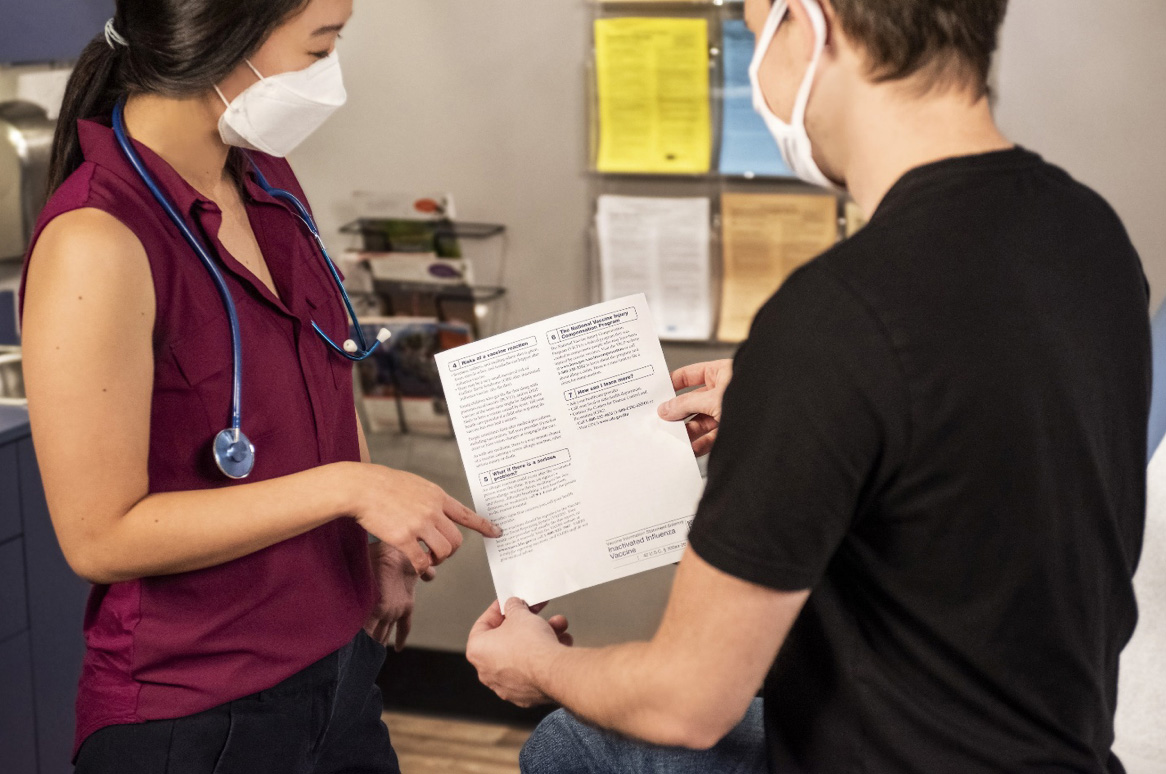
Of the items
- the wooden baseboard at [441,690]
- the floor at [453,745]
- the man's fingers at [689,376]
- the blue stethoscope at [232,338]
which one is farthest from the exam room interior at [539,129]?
the blue stethoscope at [232,338]

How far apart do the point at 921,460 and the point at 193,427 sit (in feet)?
2.45

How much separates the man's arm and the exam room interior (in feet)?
5.66

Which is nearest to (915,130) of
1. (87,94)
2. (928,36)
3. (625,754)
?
(928,36)

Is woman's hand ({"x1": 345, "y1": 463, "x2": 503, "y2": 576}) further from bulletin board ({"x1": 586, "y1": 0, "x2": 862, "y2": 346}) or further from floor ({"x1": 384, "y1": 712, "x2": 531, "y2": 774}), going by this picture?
floor ({"x1": 384, "y1": 712, "x2": 531, "y2": 774})

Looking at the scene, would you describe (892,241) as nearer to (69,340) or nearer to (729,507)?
(729,507)

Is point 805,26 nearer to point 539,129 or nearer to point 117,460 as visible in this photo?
point 117,460

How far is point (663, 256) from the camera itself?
8.45ft

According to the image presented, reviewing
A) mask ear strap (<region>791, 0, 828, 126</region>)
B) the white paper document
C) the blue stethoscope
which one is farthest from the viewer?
the white paper document

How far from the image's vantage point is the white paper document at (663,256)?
8.37 feet

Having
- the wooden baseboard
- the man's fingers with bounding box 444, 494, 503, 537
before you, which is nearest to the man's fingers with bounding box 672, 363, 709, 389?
the man's fingers with bounding box 444, 494, 503, 537

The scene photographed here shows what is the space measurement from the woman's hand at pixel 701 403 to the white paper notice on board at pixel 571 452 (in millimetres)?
21

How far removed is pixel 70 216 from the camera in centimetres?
106

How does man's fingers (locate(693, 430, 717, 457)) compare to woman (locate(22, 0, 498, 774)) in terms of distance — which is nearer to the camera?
woman (locate(22, 0, 498, 774))

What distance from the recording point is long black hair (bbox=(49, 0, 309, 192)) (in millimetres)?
1150
